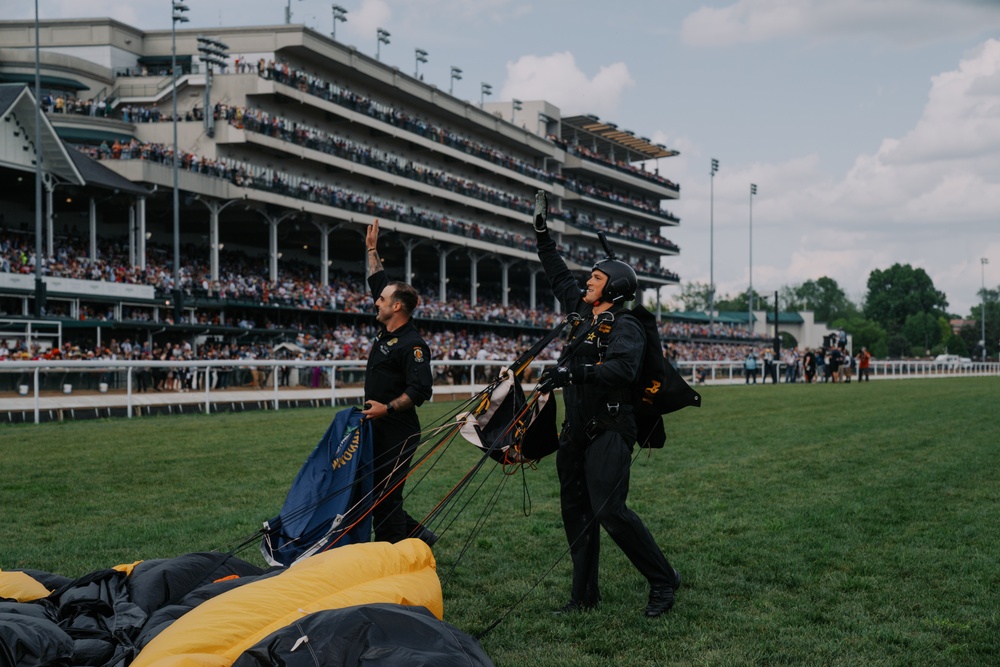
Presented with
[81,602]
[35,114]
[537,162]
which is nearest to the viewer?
[81,602]

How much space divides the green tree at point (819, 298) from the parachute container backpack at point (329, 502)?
176m

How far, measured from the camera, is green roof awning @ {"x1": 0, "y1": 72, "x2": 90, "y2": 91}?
1938 inches

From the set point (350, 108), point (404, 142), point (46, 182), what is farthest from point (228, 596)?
point (404, 142)

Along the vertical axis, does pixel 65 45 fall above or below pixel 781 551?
above

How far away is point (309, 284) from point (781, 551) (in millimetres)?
41667

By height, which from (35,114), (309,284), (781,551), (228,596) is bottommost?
(781,551)

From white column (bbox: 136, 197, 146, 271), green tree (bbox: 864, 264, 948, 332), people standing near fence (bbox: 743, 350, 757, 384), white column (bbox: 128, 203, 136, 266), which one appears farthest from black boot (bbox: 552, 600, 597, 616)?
green tree (bbox: 864, 264, 948, 332)

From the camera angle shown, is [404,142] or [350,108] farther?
[404,142]

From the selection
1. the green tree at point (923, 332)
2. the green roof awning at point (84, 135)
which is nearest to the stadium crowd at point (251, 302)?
the green roof awning at point (84, 135)

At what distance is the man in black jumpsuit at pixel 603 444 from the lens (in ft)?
17.2

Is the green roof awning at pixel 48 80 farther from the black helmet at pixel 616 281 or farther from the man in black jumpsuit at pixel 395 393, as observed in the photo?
the black helmet at pixel 616 281

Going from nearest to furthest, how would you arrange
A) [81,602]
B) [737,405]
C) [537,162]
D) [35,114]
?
[81,602], [737,405], [35,114], [537,162]

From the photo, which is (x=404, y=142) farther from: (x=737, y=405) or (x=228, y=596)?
(x=228, y=596)

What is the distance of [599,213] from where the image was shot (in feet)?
263
